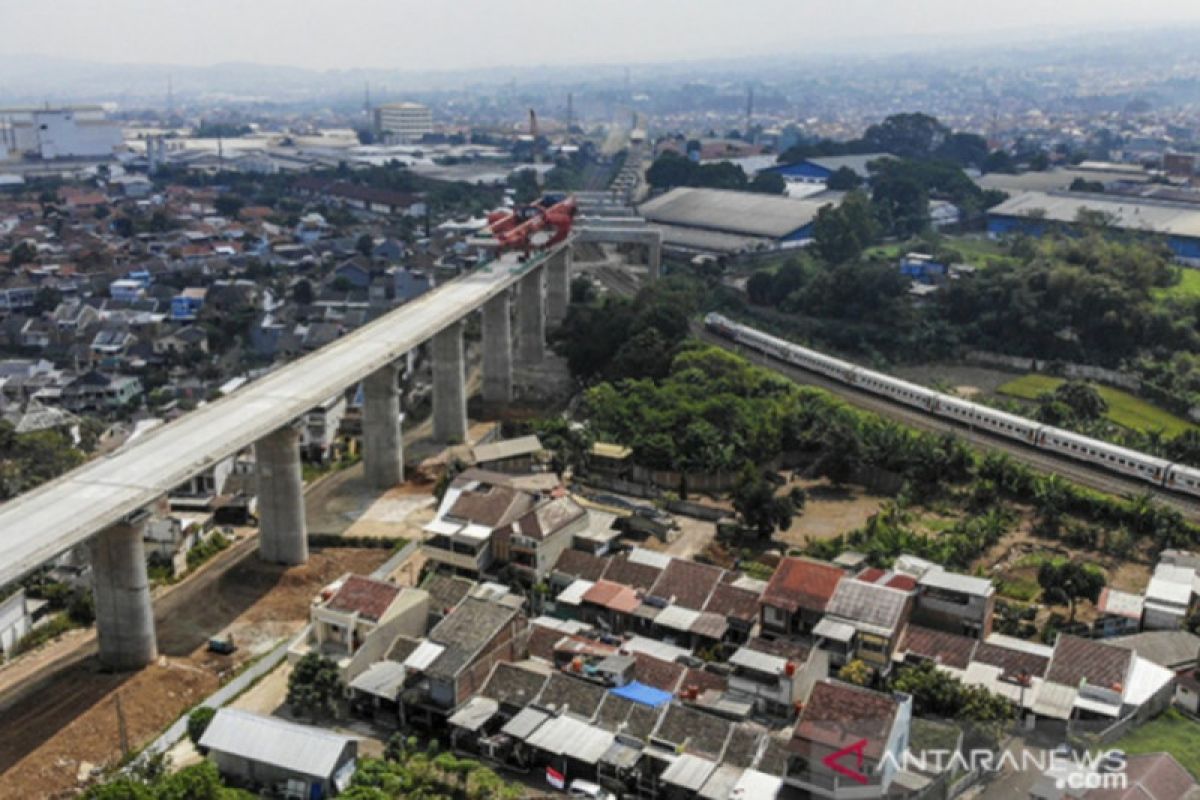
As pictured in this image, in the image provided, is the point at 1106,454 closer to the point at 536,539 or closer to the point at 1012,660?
the point at 1012,660

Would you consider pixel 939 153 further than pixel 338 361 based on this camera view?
Yes

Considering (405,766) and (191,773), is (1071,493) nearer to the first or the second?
(405,766)

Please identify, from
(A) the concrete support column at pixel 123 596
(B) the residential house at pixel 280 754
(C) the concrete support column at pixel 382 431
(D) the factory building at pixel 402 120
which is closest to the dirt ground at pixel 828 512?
(C) the concrete support column at pixel 382 431

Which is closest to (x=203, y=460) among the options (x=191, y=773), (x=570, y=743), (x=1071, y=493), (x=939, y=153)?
(x=191, y=773)

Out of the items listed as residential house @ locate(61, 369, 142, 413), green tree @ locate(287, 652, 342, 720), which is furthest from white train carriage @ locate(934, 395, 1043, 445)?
residential house @ locate(61, 369, 142, 413)

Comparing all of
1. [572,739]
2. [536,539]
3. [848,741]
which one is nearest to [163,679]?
[536,539]

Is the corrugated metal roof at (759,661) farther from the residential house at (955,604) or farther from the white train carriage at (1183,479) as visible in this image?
the white train carriage at (1183,479)
